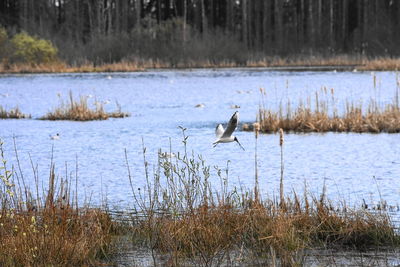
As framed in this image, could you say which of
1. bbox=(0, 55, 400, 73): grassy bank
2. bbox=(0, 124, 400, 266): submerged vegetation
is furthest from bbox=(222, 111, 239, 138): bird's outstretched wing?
bbox=(0, 55, 400, 73): grassy bank

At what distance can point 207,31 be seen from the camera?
51.0 m

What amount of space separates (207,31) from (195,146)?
37.2 metres

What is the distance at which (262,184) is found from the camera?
1009 cm

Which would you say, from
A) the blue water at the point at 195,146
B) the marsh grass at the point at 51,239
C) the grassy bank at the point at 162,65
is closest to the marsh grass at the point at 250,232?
the marsh grass at the point at 51,239

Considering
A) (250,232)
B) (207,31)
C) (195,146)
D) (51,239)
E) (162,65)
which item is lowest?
(195,146)

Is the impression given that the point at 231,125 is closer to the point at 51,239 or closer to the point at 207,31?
the point at 51,239

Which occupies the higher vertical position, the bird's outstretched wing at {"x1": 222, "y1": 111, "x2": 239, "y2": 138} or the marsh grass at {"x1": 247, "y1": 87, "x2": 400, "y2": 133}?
the bird's outstretched wing at {"x1": 222, "y1": 111, "x2": 239, "y2": 138}

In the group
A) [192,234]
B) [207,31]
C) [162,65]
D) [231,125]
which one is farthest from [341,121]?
[207,31]

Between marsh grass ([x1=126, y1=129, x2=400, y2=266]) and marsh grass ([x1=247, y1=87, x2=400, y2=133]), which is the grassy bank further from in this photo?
marsh grass ([x1=126, y1=129, x2=400, y2=266])

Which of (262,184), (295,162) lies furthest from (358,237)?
(295,162)

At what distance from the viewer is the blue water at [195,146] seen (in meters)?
10.2

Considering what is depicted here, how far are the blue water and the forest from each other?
15.4 m

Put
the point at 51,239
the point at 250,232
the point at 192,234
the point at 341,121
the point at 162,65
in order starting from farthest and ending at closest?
the point at 162,65, the point at 341,121, the point at 250,232, the point at 192,234, the point at 51,239

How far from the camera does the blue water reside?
10.2m
